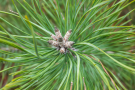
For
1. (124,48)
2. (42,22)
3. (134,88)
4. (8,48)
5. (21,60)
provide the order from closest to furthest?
(21,60) < (42,22) < (124,48) < (8,48) < (134,88)

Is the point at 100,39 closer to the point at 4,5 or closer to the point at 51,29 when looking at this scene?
the point at 51,29

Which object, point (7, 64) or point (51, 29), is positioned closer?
point (51, 29)

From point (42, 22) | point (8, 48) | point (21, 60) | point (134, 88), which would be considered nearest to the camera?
point (21, 60)

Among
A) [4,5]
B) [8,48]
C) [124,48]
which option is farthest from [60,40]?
[4,5]

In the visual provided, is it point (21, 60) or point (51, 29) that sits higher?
point (51, 29)

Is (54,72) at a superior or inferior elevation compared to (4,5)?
inferior

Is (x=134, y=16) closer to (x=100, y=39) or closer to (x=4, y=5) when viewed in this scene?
(x=100, y=39)

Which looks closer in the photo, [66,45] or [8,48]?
[66,45]

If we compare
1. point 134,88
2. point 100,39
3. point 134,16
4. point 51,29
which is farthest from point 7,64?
point 134,16

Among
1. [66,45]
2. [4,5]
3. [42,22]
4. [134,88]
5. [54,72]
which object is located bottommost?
[134,88]
